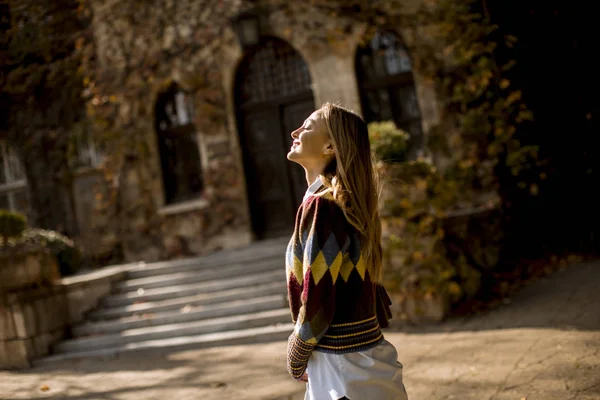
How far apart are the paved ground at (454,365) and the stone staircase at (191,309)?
28 centimetres

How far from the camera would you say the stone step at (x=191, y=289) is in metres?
6.81

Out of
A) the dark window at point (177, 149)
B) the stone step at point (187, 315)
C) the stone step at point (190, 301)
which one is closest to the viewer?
the stone step at point (187, 315)

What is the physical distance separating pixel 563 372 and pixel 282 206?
6313mm

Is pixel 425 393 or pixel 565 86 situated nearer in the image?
pixel 425 393

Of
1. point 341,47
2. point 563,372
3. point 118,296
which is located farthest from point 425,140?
point 563,372

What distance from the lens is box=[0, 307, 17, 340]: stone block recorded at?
5.94 metres

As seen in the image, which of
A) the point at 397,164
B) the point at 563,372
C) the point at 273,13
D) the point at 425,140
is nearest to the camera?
the point at 563,372

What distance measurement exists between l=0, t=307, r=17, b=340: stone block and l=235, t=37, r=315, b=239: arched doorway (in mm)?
4196

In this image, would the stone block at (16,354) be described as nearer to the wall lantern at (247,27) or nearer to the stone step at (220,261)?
the stone step at (220,261)

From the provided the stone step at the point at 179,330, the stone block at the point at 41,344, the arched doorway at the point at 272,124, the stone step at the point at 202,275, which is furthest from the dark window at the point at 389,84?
the stone block at the point at 41,344

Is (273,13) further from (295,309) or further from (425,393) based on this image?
(295,309)

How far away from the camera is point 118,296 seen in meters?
7.27

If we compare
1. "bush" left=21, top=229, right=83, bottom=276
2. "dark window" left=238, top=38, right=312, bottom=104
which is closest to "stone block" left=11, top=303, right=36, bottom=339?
"bush" left=21, top=229, right=83, bottom=276

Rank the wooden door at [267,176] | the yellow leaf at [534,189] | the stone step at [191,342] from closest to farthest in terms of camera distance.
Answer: the stone step at [191,342], the yellow leaf at [534,189], the wooden door at [267,176]
